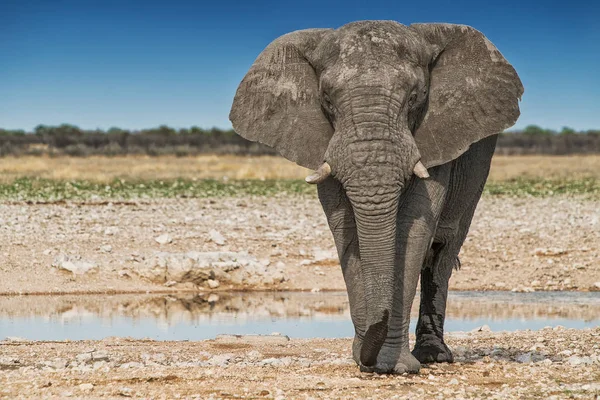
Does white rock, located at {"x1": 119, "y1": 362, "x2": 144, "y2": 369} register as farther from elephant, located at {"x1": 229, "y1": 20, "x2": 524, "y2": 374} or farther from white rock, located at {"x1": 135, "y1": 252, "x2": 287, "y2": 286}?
white rock, located at {"x1": 135, "y1": 252, "x2": 287, "y2": 286}

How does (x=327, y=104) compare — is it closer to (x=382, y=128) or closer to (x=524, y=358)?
(x=382, y=128)

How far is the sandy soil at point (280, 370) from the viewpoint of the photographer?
7785mm

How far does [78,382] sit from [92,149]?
195ft

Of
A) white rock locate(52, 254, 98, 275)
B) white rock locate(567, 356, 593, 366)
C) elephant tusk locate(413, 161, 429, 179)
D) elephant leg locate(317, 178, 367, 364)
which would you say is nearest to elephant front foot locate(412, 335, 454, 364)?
white rock locate(567, 356, 593, 366)

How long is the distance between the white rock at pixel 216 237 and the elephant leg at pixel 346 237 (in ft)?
35.3

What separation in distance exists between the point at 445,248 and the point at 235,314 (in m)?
4.91

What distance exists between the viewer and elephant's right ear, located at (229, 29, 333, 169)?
8797 millimetres

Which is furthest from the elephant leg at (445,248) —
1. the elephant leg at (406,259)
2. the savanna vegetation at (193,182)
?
the savanna vegetation at (193,182)

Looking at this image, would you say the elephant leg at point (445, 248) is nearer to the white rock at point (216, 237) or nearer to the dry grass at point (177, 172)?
the white rock at point (216, 237)

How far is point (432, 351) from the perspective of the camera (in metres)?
9.87

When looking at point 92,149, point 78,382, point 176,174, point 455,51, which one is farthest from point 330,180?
point 92,149

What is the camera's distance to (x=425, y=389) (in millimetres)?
8000

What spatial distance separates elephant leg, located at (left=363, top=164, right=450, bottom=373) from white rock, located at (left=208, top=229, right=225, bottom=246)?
11.0m

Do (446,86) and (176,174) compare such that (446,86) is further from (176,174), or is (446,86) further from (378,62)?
(176,174)
